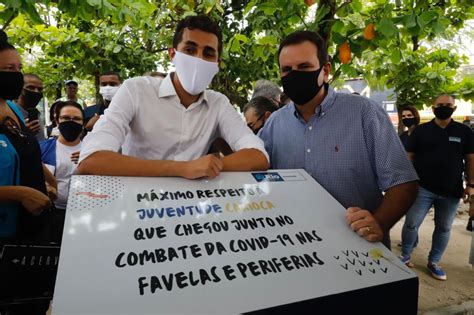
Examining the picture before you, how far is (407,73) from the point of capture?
198 inches

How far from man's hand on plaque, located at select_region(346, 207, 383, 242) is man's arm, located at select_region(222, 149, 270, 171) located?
436mm

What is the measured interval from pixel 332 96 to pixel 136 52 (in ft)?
19.0

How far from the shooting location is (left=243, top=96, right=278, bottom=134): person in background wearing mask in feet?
10.1

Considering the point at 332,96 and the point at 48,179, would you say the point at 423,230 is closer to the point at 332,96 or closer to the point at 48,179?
the point at 332,96

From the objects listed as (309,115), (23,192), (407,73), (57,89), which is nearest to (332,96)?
(309,115)

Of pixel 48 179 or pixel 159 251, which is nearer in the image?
pixel 159 251

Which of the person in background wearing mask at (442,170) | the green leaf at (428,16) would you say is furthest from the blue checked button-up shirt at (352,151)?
the person in background wearing mask at (442,170)

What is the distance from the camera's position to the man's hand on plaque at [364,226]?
3.96 feet

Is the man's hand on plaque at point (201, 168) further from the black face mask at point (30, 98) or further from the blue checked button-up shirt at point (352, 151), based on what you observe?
the black face mask at point (30, 98)

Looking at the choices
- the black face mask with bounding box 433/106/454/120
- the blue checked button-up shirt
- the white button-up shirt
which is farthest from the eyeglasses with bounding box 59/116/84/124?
the black face mask with bounding box 433/106/454/120

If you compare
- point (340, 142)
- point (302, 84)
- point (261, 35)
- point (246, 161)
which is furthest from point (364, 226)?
point (261, 35)

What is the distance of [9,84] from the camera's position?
1.98 meters

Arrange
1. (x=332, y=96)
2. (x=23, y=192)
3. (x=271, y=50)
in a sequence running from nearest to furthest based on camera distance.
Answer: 1. (x=23, y=192)
2. (x=332, y=96)
3. (x=271, y=50)

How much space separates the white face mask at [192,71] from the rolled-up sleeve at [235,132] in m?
0.17
